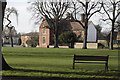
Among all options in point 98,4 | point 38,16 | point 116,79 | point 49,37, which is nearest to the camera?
point 116,79

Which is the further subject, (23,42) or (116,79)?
(23,42)

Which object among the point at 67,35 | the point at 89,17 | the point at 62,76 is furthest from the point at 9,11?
the point at 62,76

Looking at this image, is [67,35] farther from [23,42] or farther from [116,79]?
[116,79]

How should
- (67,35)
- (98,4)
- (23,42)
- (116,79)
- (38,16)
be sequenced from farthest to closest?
1. (23,42)
2. (67,35)
3. (38,16)
4. (98,4)
5. (116,79)

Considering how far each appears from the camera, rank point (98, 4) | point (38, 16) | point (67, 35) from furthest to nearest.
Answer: point (67, 35) → point (38, 16) → point (98, 4)

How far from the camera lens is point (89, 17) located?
45.1m

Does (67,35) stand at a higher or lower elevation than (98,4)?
lower

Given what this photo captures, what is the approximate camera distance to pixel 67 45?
54156 mm

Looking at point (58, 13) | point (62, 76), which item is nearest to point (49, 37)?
point (58, 13)

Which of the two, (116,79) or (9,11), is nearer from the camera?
(116,79)

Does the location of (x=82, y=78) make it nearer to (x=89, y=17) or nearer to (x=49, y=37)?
(x=89, y=17)

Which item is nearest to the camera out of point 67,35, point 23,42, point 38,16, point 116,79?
point 116,79

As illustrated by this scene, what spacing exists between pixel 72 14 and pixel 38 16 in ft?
24.4

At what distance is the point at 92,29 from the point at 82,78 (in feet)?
183
